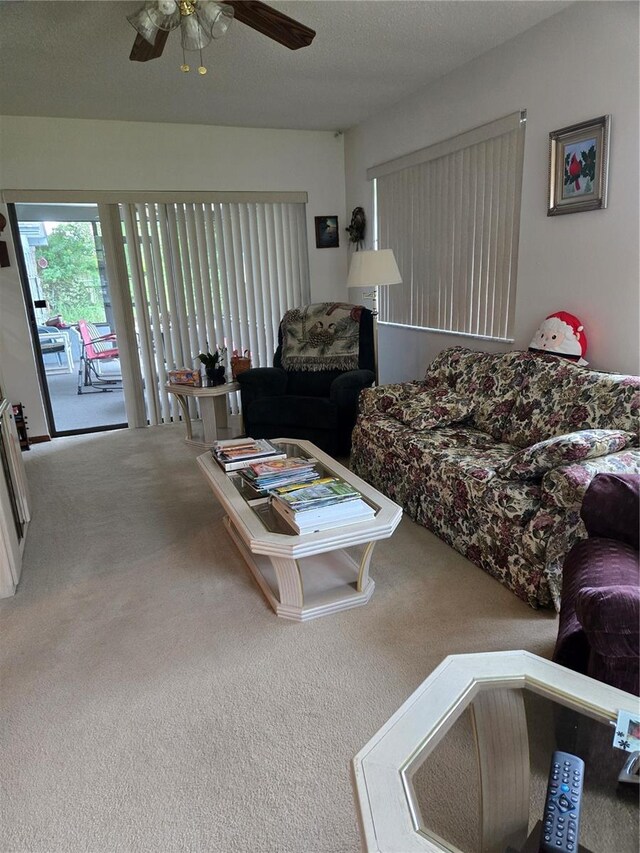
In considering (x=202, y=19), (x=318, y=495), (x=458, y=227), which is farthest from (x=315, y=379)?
(x=202, y=19)

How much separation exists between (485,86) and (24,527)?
3.69m

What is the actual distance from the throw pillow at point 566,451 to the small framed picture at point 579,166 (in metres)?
1.27

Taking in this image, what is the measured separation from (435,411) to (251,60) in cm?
228

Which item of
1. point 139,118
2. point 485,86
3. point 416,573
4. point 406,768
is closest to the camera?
point 406,768

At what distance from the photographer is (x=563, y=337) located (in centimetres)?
286

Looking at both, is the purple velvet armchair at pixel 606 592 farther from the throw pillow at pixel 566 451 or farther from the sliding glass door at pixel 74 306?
the sliding glass door at pixel 74 306

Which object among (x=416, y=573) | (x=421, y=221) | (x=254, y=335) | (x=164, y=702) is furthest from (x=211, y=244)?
(x=164, y=702)

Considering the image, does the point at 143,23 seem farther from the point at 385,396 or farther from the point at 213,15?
the point at 385,396

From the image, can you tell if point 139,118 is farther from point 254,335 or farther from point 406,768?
point 406,768

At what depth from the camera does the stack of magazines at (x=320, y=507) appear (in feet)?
6.64

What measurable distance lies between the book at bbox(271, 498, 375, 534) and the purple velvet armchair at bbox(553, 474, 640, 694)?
2.42ft

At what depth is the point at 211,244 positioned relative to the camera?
4.90m

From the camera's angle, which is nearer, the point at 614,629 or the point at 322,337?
the point at 614,629

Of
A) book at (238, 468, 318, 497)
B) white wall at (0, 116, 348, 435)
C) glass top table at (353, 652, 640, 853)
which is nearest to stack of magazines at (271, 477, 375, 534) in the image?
book at (238, 468, 318, 497)
